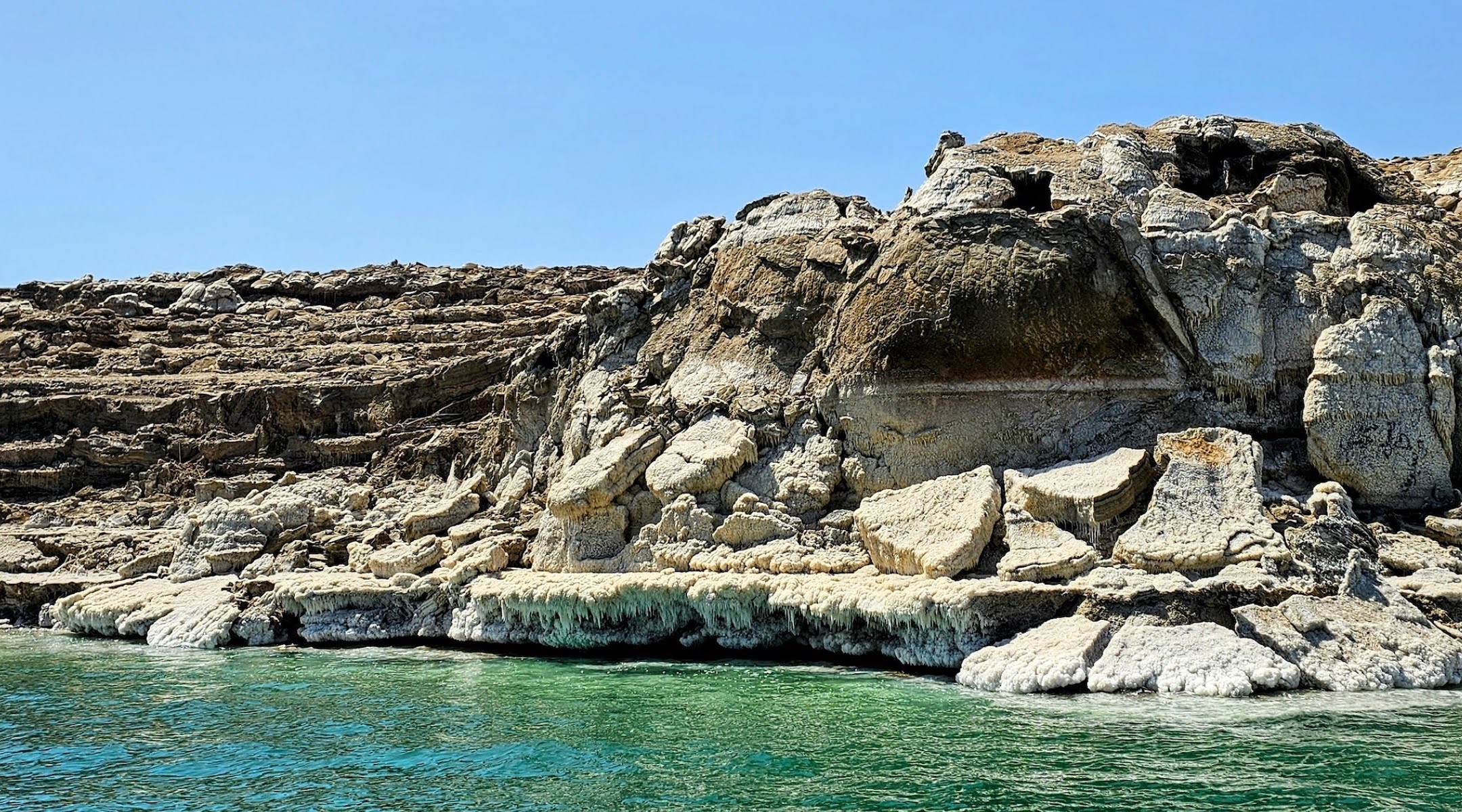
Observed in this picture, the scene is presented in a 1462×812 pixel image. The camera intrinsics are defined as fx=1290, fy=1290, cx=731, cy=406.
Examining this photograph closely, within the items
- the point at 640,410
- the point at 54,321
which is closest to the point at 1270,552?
the point at 640,410

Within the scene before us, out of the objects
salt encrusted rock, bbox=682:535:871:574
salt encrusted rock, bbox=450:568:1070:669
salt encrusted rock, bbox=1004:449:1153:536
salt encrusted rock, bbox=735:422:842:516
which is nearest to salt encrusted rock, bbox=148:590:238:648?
salt encrusted rock, bbox=450:568:1070:669

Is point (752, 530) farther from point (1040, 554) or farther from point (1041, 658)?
point (1041, 658)

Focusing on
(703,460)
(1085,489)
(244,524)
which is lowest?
(244,524)

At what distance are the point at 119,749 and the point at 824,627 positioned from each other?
778 centimetres

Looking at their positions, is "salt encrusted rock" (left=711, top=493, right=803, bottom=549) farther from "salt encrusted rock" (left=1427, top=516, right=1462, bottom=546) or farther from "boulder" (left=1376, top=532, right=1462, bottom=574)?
"salt encrusted rock" (left=1427, top=516, right=1462, bottom=546)

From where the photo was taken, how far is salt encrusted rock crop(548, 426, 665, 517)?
18516 mm

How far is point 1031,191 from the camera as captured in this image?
1966 centimetres

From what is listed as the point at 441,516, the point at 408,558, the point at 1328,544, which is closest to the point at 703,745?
the point at 1328,544

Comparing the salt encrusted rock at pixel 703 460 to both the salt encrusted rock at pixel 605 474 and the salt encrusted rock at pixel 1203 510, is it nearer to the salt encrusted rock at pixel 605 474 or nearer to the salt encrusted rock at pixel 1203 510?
the salt encrusted rock at pixel 605 474

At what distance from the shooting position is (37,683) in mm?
15969

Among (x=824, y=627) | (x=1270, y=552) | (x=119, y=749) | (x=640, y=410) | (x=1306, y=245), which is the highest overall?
(x=1306, y=245)

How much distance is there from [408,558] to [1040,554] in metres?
9.64

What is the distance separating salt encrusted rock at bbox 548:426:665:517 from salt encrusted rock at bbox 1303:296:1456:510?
903 centimetres

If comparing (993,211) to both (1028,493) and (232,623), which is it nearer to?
(1028,493)
